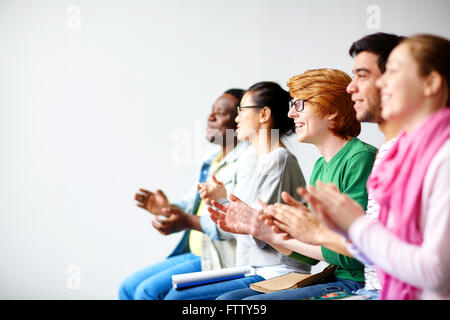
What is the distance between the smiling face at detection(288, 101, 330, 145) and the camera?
5.83ft

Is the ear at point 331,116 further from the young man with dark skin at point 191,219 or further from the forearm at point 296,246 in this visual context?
the young man with dark skin at point 191,219

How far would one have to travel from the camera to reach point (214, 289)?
1.88 m

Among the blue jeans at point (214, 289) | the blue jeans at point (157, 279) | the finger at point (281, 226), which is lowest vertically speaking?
the blue jeans at point (157, 279)

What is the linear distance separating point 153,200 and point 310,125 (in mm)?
1082

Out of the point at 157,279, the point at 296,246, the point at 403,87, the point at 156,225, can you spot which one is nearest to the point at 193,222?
the point at 156,225

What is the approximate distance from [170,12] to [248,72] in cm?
76

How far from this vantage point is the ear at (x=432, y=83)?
1.01 m

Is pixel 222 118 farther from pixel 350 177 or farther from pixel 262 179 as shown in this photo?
pixel 350 177

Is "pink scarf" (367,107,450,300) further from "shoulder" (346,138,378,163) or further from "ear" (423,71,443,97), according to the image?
"shoulder" (346,138,378,163)

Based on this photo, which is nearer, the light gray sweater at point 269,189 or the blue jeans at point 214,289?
the blue jeans at point 214,289

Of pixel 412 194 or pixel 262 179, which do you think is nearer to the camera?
pixel 412 194

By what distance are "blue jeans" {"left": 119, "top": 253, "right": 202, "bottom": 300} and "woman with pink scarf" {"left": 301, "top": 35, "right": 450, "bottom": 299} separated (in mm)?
1429

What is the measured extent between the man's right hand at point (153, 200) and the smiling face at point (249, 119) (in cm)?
58

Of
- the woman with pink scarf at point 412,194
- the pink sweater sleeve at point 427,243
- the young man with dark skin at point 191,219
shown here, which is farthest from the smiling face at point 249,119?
the pink sweater sleeve at point 427,243
